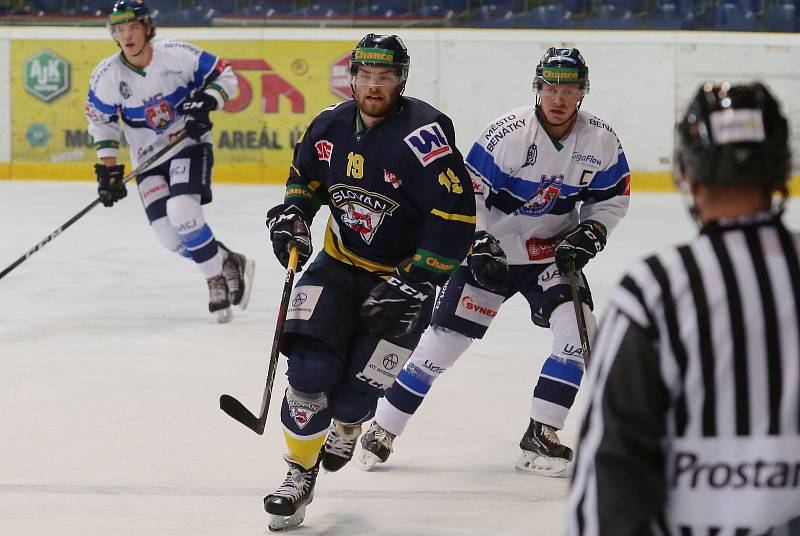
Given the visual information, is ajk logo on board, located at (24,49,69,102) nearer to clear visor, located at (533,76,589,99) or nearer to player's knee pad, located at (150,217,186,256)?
player's knee pad, located at (150,217,186,256)

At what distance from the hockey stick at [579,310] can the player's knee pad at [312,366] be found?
65cm

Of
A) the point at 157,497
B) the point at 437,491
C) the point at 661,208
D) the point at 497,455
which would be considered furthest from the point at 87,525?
the point at 661,208

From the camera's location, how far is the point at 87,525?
262 centimetres

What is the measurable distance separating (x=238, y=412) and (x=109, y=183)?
276cm

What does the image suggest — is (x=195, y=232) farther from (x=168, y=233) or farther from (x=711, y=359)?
(x=711, y=359)

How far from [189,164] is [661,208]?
455 cm

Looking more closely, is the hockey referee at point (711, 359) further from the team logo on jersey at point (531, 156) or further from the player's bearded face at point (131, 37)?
the player's bearded face at point (131, 37)

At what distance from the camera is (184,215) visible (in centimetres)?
512

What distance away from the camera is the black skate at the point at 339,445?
2.85m

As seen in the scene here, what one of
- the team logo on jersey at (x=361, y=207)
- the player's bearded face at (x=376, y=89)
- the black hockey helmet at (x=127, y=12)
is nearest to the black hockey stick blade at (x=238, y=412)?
the team logo on jersey at (x=361, y=207)

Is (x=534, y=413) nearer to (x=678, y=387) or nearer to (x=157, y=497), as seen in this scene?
(x=157, y=497)

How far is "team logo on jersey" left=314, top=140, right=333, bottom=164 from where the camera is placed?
277 centimetres

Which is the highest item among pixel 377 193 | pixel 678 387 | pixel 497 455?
pixel 678 387

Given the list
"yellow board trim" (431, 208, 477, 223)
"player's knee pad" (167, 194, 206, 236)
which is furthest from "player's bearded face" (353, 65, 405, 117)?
"player's knee pad" (167, 194, 206, 236)
